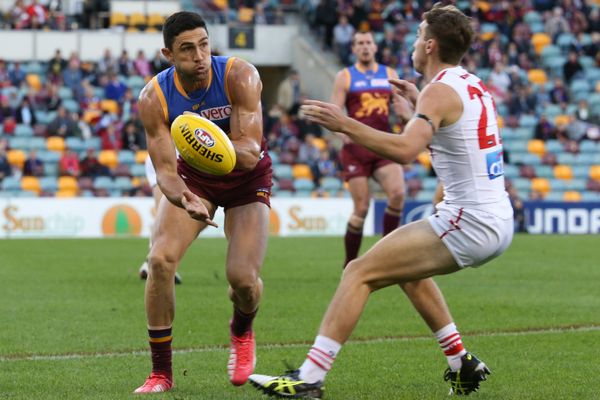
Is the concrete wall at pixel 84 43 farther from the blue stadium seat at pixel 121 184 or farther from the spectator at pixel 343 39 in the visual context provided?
the blue stadium seat at pixel 121 184

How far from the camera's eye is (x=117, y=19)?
30.3m

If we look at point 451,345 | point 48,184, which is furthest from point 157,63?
point 451,345

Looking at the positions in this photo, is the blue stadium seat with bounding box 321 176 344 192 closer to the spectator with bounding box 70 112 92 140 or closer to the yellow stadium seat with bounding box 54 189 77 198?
the spectator with bounding box 70 112 92 140

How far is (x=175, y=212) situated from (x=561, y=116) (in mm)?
24393

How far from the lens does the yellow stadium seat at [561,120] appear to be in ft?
97.6

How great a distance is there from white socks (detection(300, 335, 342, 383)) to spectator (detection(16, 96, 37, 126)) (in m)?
20.5

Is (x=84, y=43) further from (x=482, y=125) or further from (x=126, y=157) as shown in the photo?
(x=482, y=125)

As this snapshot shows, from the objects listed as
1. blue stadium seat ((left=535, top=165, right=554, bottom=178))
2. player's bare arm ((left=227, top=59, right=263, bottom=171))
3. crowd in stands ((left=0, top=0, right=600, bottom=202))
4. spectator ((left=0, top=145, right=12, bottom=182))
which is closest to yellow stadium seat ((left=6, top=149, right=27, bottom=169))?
crowd in stands ((left=0, top=0, right=600, bottom=202))

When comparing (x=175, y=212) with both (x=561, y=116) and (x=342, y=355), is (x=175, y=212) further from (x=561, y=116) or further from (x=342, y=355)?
(x=561, y=116)

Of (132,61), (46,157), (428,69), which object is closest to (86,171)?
(46,157)

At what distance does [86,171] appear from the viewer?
24.7 meters

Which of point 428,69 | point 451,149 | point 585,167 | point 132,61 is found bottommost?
point 585,167

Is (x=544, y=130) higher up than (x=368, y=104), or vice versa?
(x=368, y=104)

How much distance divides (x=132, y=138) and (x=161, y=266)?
18.8m
